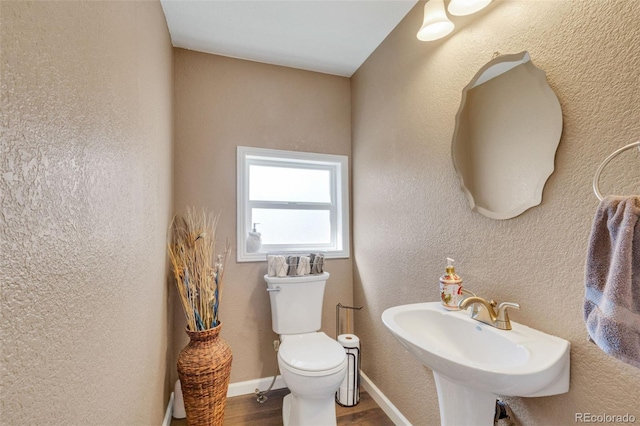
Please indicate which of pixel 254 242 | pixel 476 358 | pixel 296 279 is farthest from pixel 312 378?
pixel 254 242

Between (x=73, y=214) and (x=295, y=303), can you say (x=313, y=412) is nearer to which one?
(x=295, y=303)

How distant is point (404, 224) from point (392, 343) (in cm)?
75

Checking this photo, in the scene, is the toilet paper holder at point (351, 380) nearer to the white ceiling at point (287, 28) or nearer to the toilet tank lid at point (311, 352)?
the toilet tank lid at point (311, 352)

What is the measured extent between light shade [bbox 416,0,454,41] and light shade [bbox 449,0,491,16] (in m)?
0.07

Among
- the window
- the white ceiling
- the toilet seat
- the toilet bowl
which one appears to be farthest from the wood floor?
the white ceiling

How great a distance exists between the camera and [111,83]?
2.96 feet

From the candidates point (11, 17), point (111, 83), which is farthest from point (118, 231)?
point (11, 17)

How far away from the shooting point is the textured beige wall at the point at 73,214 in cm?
48

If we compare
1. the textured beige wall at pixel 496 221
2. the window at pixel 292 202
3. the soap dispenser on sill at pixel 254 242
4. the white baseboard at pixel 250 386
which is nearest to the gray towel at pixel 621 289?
the textured beige wall at pixel 496 221

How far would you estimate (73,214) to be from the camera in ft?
2.19

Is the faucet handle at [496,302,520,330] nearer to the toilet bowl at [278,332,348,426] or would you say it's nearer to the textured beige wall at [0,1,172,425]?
the toilet bowl at [278,332,348,426]

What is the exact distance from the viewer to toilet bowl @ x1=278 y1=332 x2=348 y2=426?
1578mm

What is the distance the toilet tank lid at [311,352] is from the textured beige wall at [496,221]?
1.28 ft

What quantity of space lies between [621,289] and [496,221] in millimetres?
574
